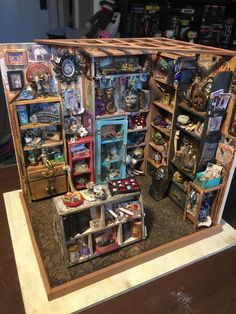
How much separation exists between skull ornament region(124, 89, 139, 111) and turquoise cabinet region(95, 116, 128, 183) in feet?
0.37

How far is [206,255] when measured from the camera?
2102mm

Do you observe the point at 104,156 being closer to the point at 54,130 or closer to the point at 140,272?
the point at 54,130

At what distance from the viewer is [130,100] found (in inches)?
98.8

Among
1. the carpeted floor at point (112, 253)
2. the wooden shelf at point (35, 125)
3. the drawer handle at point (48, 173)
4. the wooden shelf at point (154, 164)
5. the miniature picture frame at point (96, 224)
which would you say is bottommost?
the carpeted floor at point (112, 253)

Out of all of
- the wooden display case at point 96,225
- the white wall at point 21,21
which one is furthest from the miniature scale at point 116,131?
the white wall at point 21,21

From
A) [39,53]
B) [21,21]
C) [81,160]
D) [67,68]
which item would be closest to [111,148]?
[81,160]

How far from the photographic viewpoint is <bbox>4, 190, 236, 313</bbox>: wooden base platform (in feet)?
5.70

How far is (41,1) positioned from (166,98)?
8.63 feet

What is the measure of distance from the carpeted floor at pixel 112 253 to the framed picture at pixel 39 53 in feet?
4.22

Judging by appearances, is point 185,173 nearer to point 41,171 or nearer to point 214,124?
point 214,124

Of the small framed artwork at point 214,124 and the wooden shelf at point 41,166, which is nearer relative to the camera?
the small framed artwork at point 214,124

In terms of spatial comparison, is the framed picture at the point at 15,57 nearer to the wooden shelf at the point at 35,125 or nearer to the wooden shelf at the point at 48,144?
the wooden shelf at the point at 35,125

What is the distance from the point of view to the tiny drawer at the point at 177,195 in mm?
2426

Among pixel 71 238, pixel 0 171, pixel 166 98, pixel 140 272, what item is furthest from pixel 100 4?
pixel 140 272
